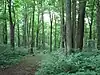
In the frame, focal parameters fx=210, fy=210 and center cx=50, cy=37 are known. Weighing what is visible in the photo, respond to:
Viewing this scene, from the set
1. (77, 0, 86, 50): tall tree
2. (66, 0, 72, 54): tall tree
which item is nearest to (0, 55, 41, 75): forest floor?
(66, 0, 72, 54): tall tree

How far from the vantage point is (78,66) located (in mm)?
9281

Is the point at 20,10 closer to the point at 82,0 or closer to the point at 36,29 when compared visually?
the point at 36,29

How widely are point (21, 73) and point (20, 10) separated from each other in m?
26.4

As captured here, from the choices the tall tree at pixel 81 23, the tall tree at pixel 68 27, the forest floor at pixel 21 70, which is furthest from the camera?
the tall tree at pixel 81 23

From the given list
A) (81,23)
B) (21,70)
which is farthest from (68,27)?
(21,70)

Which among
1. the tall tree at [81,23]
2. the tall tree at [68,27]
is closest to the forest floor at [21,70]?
the tall tree at [68,27]

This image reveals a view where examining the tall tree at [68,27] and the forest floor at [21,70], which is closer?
the tall tree at [68,27]

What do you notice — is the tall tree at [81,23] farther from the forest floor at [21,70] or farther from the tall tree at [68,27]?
the forest floor at [21,70]

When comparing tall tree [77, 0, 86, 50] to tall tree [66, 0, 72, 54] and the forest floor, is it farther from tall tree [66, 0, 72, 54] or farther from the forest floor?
the forest floor

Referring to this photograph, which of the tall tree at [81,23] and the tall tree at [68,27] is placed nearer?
the tall tree at [68,27]

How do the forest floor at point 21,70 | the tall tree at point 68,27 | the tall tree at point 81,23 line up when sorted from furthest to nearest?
1. the tall tree at point 81,23
2. the forest floor at point 21,70
3. the tall tree at point 68,27

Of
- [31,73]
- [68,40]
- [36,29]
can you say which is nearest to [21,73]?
Answer: [31,73]

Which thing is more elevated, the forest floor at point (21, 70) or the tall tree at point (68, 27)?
the tall tree at point (68, 27)

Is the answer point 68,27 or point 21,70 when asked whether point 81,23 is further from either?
point 21,70
